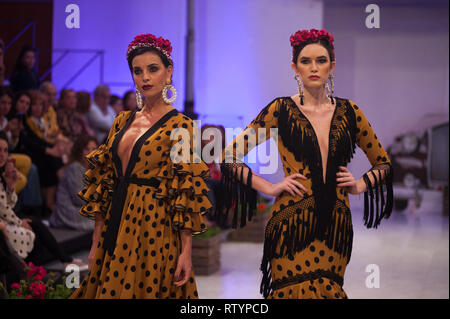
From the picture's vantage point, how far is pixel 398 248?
845 cm

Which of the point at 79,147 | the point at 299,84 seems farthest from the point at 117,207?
the point at 79,147

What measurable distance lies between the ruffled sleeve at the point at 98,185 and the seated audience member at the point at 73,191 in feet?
9.72

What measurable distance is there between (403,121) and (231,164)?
413 inches

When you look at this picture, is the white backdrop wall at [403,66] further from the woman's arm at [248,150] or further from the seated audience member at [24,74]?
the woman's arm at [248,150]

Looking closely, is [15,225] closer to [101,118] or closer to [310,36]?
[101,118]

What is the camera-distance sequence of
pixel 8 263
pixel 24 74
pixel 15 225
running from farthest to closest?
pixel 24 74, pixel 15 225, pixel 8 263

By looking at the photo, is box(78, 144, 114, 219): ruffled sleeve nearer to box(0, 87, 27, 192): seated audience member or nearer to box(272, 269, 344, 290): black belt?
box(272, 269, 344, 290): black belt

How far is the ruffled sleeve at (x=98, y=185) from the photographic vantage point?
334cm

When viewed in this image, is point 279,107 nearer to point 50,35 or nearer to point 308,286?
point 308,286

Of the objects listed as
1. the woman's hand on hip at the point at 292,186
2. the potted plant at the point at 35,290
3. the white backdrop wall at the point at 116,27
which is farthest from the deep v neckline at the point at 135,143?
the potted plant at the point at 35,290

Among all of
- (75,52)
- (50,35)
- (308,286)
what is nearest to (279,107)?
(308,286)

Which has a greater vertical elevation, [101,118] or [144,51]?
[144,51]

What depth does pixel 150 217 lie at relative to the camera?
3.23 meters

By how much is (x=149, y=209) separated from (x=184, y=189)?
18 centimetres
